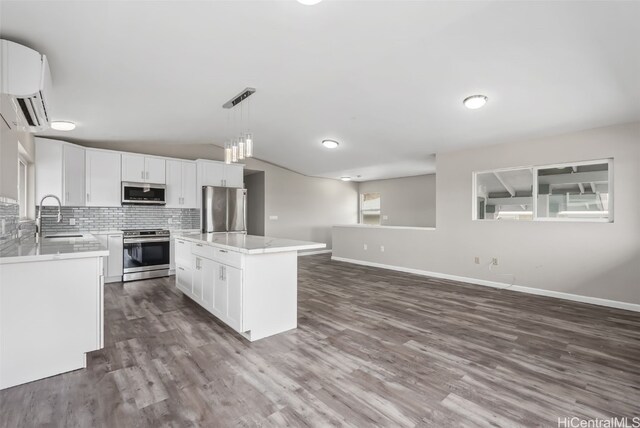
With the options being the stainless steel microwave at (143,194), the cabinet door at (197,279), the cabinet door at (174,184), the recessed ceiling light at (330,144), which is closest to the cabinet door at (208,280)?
the cabinet door at (197,279)

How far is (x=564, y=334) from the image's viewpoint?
112 inches

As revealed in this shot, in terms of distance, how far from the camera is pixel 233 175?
Result: 6.42 meters

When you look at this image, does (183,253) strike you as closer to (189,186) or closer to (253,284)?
(253,284)

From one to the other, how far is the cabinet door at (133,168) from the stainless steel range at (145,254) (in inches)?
36.0

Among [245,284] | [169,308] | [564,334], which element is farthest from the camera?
[169,308]

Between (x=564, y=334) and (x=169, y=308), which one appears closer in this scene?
(x=564, y=334)

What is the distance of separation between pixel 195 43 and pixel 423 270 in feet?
16.5

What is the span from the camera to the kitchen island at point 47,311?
6.40ft

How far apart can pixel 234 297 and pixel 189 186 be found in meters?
3.78

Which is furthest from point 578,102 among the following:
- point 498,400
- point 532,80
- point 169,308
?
point 169,308

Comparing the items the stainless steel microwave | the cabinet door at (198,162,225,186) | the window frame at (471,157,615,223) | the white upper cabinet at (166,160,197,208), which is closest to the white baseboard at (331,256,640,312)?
the window frame at (471,157,615,223)

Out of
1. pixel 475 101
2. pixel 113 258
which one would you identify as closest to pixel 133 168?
pixel 113 258

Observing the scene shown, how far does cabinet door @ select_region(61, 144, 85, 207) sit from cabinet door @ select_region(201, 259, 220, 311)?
2857 millimetres

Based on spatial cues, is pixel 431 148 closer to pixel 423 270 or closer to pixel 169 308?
pixel 423 270
